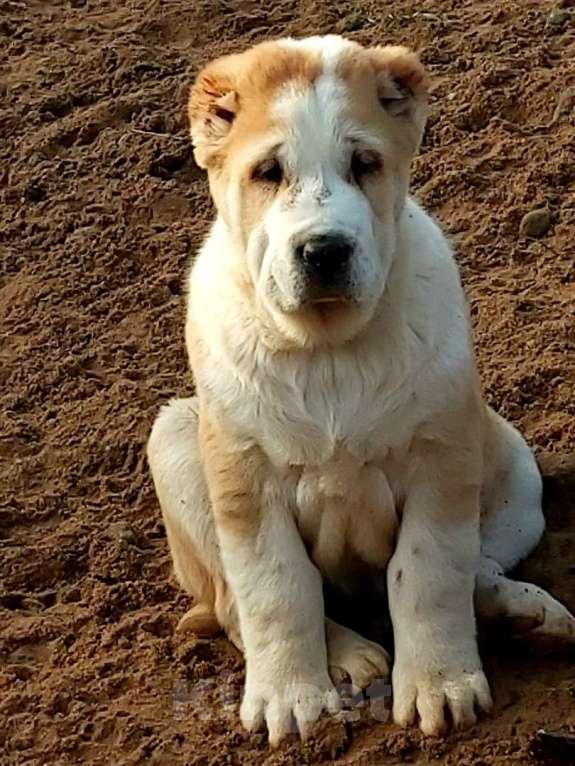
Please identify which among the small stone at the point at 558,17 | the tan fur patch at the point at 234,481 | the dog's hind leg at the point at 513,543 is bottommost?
the dog's hind leg at the point at 513,543

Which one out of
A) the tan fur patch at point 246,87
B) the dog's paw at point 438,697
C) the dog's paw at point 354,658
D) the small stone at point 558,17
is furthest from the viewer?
the small stone at point 558,17

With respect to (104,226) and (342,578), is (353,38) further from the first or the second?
(342,578)

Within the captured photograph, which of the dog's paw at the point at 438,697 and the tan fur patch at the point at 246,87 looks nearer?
the tan fur patch at the point at 246,87

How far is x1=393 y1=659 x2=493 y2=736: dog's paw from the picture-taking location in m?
4.59

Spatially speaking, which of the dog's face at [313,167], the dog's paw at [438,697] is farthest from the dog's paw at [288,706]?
the dog's face at [313,167]

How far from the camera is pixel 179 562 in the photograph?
207 inches

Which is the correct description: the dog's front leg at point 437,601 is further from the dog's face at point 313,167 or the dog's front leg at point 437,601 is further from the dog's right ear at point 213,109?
the dog's right ear at point 213,109

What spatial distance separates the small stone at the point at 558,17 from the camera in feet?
26.8

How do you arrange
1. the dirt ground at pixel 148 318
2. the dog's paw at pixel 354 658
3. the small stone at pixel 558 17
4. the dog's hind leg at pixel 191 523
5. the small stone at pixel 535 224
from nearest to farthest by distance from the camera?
the dog's paw at pixel 354 658, the dirt ground at pixel 148 318, the dog's hind leg at pixel 191 523, the small stone at pixel 535 224, the small stone at pixel 558 17

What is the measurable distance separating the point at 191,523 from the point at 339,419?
0.72 metres

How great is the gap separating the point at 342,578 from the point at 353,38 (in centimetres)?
412

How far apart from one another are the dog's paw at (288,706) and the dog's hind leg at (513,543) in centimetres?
55

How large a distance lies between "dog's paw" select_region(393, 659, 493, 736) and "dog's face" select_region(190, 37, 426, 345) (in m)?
0.98

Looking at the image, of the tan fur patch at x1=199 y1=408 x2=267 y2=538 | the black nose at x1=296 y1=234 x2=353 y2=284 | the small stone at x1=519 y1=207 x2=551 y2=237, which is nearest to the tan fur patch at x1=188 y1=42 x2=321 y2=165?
the black nose at x1=296 y1=234 x2=353 y2=284
